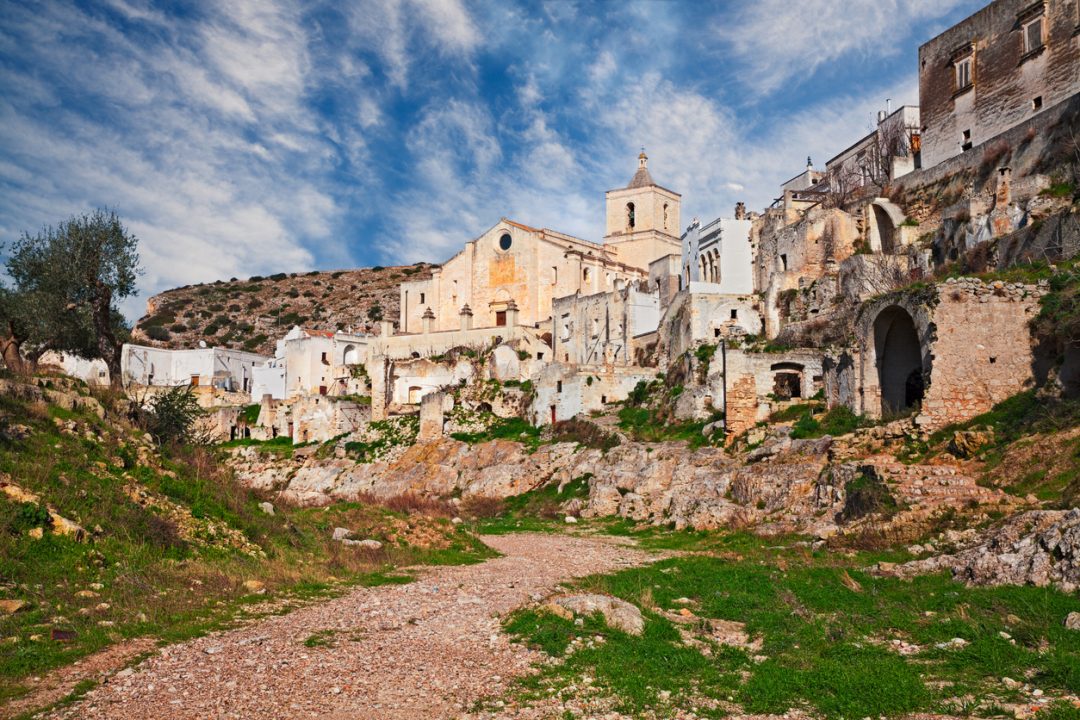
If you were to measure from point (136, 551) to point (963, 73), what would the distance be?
1541 inches

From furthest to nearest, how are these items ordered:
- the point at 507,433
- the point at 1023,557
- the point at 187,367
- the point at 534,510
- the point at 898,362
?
the point at 187,367 < the point at 507,433 < the point at 534,510 < the point at 898,362 < the point at 1023,557

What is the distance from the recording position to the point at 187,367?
65125mm

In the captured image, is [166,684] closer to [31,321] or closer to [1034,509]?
[1034,509]

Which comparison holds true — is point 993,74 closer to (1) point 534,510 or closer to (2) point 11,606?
(1) point 534,510

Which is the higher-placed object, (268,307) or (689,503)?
(268,307)

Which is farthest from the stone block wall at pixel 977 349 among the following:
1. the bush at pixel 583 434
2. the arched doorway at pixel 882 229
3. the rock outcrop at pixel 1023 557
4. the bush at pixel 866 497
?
the arched doorway at pixel 882 229

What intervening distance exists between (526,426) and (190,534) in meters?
27.7

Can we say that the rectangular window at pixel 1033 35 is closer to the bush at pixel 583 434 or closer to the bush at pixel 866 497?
the bush at pixel 583 434

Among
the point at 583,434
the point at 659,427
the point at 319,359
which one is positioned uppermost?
the point at 319,359

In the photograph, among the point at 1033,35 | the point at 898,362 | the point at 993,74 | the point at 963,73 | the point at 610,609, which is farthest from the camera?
the point at 963,73

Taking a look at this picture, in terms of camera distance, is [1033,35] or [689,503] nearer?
[689,503]

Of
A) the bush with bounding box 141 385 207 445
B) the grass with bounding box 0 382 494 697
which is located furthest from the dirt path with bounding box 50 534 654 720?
the bush with bounding box 141 385 207 445

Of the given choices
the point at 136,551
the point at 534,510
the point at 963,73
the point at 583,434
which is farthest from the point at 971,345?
the point at 963,73

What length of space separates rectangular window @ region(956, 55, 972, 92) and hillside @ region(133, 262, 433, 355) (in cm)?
6405
